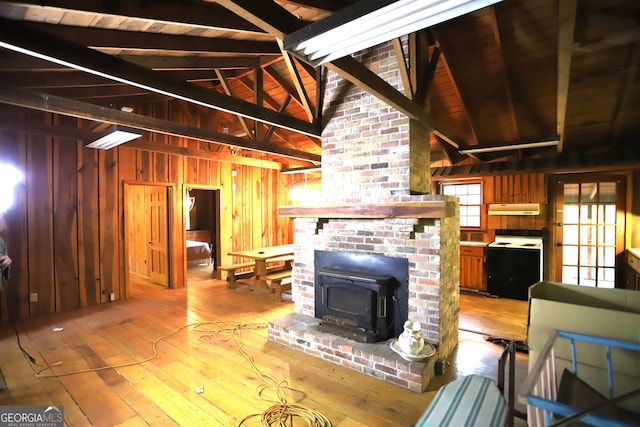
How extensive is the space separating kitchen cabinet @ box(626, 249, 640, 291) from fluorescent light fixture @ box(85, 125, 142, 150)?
6.60 m

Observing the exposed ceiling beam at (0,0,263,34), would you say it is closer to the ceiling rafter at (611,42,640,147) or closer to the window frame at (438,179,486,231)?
the ceiling rafter at (611,42,640,147)

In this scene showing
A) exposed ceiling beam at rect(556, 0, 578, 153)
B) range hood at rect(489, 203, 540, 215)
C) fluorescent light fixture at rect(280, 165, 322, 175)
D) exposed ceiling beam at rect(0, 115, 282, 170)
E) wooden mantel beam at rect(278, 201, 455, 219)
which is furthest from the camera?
fluorescent light fixture at rect(280, 165, 322, 175)

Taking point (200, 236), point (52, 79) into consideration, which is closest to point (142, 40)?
point (52, 79)

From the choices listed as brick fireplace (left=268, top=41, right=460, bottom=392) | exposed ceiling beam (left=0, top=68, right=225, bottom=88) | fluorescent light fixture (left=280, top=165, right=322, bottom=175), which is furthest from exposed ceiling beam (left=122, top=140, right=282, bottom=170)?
brick fireplace (left=268, top=41, right=460, bottom=392)

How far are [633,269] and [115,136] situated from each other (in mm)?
7223

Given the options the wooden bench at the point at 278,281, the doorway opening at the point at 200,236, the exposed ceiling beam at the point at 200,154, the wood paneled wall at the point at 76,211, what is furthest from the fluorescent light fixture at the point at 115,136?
the doorway opening at the point at 200,236

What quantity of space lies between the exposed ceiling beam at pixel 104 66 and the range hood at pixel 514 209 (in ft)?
15.6

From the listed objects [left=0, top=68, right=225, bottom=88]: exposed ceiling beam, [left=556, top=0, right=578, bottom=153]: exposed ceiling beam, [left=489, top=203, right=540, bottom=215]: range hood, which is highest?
[left=0, top=68, right=225, bottom=88]: exposed ceiling beam

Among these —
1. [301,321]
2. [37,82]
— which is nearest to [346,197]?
[301,321]

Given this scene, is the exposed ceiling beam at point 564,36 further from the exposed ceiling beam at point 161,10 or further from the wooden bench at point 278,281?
the wooden bench at point 278,281

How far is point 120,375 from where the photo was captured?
9.15 feet

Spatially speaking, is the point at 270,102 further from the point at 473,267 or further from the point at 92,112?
the point at 473,267

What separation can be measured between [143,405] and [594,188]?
6811 mm

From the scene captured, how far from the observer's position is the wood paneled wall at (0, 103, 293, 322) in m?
4.20
